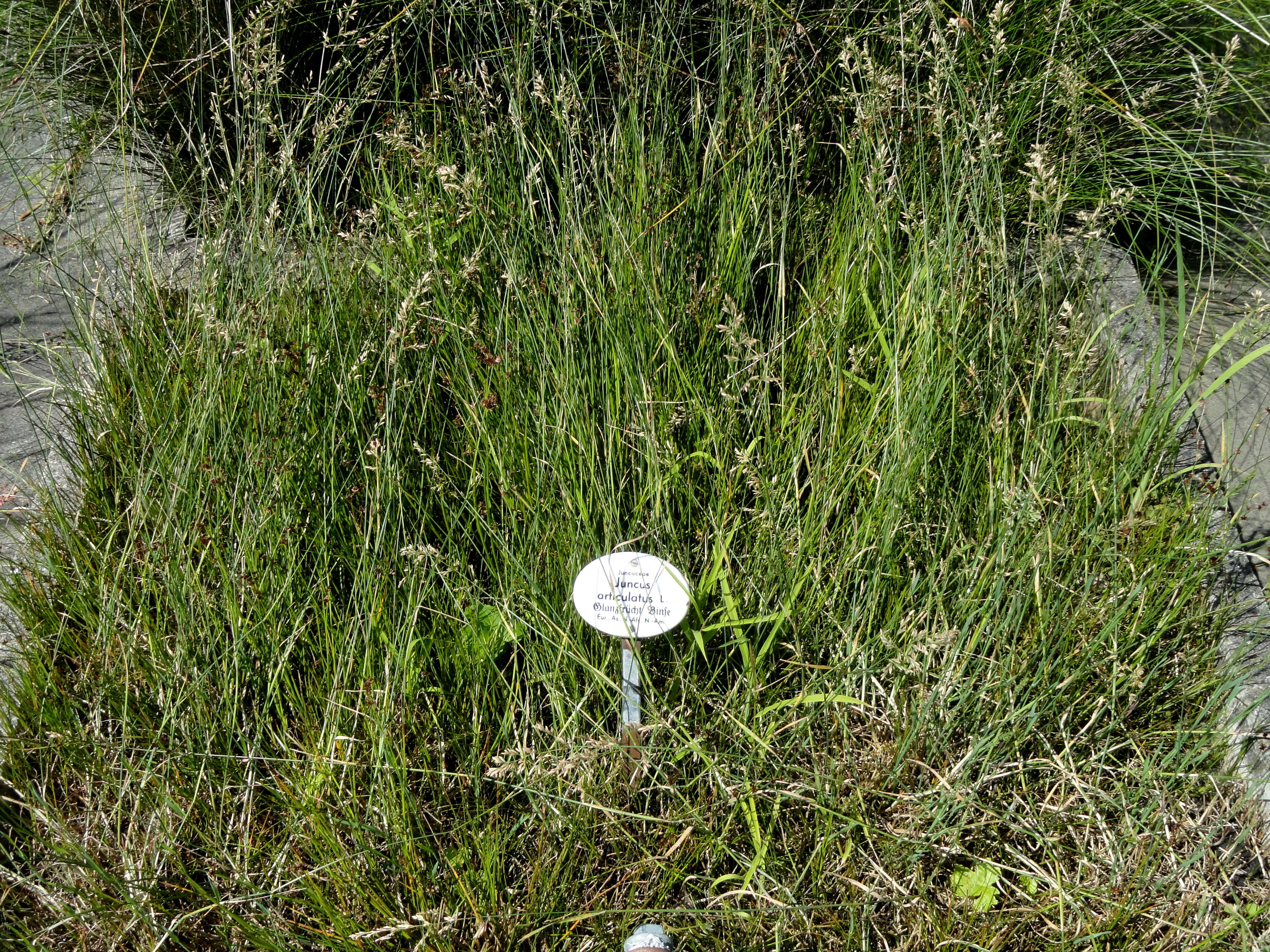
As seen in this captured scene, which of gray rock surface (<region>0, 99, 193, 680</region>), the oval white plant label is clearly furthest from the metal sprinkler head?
gray rock surface (<region>0, 99, 193, 680</region>)

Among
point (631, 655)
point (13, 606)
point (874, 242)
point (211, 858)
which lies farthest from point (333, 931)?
point (874, 242)

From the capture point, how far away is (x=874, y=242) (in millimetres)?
2068

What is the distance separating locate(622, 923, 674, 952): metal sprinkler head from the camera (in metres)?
1.38

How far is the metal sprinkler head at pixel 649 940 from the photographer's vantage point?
4.53 ft

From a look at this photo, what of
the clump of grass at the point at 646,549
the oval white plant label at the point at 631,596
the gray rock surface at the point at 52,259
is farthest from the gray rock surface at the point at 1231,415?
the gray rock surface at the point at 52,259

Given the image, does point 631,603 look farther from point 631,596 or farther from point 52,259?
point 52,259

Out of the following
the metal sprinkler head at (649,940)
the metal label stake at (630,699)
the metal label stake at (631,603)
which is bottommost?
the metal sprinkler head at (649,940)

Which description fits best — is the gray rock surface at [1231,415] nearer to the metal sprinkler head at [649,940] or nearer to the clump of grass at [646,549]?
the clump of grass at [646,549]

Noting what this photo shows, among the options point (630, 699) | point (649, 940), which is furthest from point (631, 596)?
point (649, 940)

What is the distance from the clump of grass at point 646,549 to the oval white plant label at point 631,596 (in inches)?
5.2

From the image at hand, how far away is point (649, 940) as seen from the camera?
1386 mm

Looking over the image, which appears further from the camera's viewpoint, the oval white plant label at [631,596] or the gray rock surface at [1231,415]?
the gray rock surface at [1231,415]

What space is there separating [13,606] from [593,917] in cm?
115

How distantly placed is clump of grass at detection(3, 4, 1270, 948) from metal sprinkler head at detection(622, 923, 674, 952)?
57 millimetres
